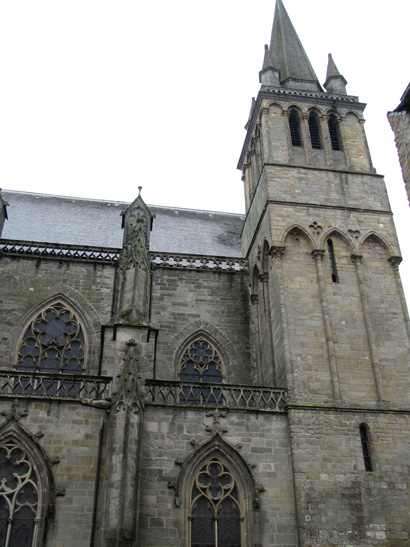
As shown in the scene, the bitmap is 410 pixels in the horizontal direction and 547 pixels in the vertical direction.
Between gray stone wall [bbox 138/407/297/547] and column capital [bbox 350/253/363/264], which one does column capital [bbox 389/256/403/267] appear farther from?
gray stone wall [bbox 138/407/297/547]

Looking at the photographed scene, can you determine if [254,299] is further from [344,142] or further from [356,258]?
[344,142]

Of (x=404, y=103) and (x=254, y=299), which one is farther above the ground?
(x=404, y=103)

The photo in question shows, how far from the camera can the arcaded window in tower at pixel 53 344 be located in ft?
51.6

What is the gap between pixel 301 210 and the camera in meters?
16.7

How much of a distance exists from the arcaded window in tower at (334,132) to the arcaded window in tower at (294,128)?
110cm

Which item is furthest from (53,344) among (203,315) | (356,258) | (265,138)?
(265,138)

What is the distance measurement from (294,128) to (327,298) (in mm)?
7041

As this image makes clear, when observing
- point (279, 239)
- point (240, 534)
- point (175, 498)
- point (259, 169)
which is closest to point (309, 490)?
point (240, 534)

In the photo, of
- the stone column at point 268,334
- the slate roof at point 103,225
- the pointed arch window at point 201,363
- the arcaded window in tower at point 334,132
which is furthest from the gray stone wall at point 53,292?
the arcaded window in tower at point 334,132

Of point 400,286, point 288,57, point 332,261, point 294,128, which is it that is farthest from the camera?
point 288,57

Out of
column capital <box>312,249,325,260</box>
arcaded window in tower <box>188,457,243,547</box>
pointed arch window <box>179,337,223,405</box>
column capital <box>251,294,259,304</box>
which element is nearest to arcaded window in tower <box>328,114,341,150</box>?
column capital <box>312,249,325,260</box>

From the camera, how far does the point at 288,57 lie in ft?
73.6

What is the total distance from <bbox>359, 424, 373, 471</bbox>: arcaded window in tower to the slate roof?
8622 millimetres

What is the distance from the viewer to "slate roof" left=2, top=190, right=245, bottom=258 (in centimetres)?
2003
